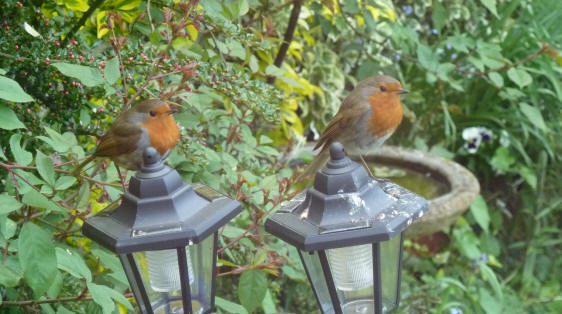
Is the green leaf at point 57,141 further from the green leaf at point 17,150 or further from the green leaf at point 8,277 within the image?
the green leaf at point 8,277

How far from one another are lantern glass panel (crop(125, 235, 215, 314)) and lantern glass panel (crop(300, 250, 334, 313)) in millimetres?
209

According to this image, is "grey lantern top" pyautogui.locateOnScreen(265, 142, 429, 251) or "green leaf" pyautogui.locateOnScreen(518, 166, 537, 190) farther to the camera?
"green leaf" pyautogui.locateOnScreen(518, 166, 537, 190)

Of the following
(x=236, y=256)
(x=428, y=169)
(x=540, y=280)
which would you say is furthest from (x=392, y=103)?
(x=540, y=280)

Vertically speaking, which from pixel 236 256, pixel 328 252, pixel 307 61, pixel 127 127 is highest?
pixel 127 127

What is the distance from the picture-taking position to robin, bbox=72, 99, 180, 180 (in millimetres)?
1518

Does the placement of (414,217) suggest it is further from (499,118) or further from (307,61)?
(499,118)

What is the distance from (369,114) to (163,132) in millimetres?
719

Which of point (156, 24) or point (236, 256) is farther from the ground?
point (156, 24)

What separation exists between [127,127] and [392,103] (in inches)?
33.3

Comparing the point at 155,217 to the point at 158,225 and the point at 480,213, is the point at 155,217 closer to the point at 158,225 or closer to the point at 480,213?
the point at 158,225

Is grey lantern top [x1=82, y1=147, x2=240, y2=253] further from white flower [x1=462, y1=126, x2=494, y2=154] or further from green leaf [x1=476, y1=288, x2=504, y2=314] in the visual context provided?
white flower [x1=462, y1=126, x2=494, y2=154]

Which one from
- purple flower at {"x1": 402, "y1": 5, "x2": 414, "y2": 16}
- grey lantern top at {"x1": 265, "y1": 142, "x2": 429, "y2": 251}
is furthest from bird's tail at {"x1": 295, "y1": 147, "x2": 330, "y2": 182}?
purple flower at {"x1": 402, "y1": 5, "x2": 414, "y2": 16}

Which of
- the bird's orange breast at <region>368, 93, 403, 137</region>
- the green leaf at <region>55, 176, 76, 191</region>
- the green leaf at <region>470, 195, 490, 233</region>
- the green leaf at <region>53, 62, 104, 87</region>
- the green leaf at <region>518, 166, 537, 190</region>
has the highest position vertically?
the green leaf at <region>53, 62, 104, 87</region>

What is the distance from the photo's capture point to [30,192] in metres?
1.21
